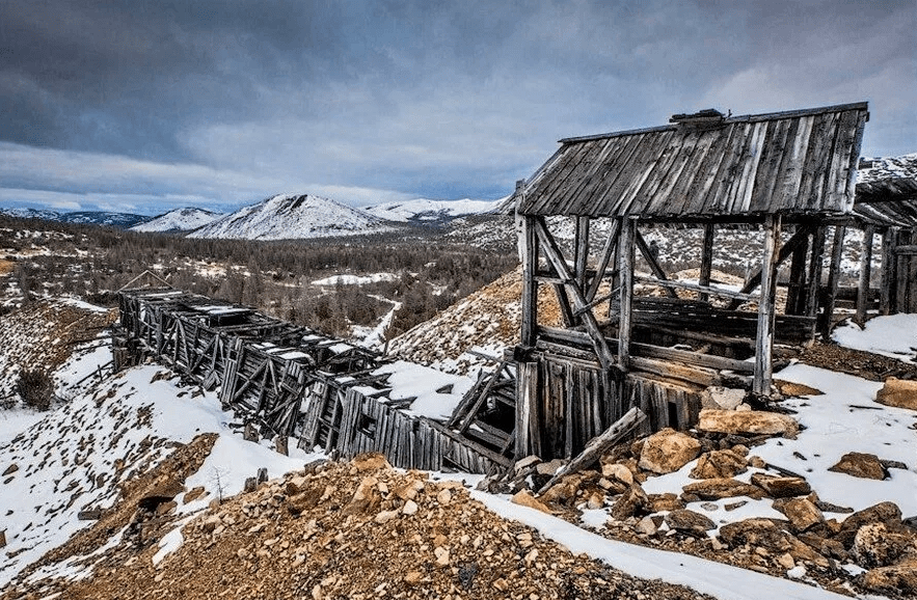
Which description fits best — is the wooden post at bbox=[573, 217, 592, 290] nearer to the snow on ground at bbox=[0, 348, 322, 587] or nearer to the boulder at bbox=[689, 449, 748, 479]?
the boulder at bbox=[689, 449, 748, 479]

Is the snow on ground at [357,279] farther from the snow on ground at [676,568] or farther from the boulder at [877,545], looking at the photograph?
the boulder at [877,545]

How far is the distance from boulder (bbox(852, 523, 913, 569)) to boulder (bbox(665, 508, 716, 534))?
1.01m

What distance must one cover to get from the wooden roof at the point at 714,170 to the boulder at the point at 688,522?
3.86 metres

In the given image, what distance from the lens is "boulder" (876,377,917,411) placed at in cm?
612

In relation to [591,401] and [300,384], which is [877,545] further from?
[300,384]

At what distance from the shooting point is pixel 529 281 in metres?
8.66

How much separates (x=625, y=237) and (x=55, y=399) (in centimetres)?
2588

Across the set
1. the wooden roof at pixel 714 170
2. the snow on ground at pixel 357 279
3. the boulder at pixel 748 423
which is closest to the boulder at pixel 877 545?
the boulder at pixel 748 423

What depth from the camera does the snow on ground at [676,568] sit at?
318 centimetres

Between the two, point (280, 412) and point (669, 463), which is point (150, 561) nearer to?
point (669, 463)

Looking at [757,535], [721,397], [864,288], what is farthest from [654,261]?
[757,535]

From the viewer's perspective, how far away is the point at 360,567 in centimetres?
417

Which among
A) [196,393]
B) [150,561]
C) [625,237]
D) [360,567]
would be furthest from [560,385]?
[196,393]

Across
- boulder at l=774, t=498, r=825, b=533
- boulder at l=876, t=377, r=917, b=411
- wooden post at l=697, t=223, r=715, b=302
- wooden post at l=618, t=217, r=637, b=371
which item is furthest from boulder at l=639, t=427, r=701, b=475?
wooden post at l=697, t=223, r=715, b=302
